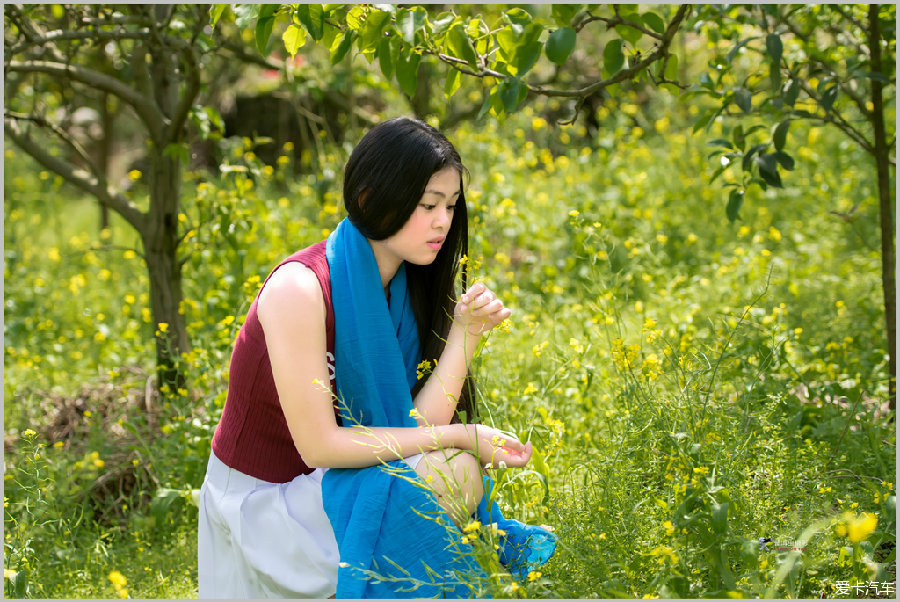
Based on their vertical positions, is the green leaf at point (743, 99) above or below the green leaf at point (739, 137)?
above

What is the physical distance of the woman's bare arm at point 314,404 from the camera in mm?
1696

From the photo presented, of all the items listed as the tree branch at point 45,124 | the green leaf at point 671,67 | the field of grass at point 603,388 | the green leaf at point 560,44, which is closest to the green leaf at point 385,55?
the green leaf at point 560,44

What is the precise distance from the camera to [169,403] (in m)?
2.81

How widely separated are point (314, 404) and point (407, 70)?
80 cm

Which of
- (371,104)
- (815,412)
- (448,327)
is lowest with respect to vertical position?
(815,412)

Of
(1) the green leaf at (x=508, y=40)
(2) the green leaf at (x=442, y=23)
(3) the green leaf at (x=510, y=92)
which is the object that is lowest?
(3) the green leaf at (x=510, y=92)

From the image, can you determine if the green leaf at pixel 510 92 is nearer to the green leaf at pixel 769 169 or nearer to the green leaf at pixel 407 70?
the green leaf at pixel 407 70

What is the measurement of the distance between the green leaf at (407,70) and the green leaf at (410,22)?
0.11 m

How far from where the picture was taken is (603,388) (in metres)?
2.59

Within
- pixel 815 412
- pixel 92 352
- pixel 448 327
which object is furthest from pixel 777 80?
pixel 92 352

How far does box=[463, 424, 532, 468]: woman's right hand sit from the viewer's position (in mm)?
1766

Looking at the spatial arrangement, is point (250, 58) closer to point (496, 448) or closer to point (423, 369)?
point (423, 369)

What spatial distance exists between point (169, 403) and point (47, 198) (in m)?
3.26

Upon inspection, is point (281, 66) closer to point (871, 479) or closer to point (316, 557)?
point (316, 557)
